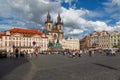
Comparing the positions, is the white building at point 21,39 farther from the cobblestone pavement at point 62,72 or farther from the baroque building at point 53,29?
the cobblestone pavement at point 62,72

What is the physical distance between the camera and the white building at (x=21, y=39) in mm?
106631

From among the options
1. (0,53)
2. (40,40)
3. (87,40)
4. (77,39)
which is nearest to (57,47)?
(40,40)

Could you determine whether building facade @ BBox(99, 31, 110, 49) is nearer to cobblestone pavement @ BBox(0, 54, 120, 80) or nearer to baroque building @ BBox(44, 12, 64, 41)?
baroque building @ BBox(44, 12, 64, 41)

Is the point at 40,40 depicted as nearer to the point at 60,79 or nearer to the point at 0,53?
the point at 0,53

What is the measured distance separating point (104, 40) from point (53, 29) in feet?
113

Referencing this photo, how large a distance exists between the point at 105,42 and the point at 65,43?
1364 inches

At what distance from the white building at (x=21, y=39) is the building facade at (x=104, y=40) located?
39034 millimetres

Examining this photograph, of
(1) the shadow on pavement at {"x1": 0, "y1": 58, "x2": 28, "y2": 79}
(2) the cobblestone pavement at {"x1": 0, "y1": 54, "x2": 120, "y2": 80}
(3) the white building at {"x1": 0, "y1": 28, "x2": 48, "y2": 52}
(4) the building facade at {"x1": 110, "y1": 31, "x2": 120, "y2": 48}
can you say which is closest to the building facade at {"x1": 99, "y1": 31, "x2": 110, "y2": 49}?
(4) the building facade at {"x1": 110, "y1": 31, "x2": 120, "y2": 48}

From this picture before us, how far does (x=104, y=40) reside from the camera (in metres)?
134

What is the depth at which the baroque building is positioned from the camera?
138975 millimetres

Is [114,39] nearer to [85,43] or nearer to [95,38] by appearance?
[95,38]

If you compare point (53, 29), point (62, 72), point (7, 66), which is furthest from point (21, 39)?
point (62, 72)

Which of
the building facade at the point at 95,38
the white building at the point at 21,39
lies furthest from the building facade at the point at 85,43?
the white building at the point at 21,39

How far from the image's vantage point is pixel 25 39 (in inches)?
4481
